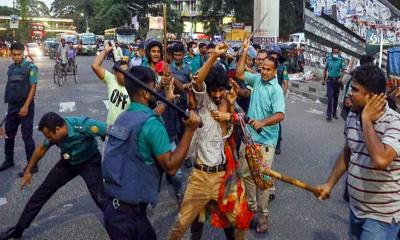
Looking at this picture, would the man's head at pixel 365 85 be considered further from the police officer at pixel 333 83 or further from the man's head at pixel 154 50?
the police officer at pixel 333 83

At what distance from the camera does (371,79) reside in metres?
2.75

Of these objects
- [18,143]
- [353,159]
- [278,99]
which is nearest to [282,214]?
[278,99]

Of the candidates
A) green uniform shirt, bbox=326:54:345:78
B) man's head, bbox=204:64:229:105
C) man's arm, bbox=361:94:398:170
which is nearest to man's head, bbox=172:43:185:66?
man's head, bbox=204:64:229:105

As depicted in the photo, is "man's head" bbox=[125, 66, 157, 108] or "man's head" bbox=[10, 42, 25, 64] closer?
"man's head" bbox=[125, 66, 157, 108]

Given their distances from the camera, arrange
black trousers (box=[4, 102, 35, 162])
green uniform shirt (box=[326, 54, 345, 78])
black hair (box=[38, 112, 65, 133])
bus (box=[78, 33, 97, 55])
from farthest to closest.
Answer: bus (box=[78, 33, 97, 55]) → green uniform shirt (box=[326, 54, 345, 78]) → black trousers (box=[4, 102, 35, 162]) → black hair (box=[38, 112, 65, 133])

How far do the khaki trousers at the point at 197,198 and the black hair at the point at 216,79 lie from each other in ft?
2.18

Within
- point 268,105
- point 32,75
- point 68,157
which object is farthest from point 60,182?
point 32,75

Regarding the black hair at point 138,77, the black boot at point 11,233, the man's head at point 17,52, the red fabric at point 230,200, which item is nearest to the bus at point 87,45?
the man's head at point 17,52

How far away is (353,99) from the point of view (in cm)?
284

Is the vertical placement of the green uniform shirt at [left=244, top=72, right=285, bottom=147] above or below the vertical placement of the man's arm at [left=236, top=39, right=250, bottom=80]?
below

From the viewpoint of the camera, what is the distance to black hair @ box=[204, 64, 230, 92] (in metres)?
3.63

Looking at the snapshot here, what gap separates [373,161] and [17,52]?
536cm

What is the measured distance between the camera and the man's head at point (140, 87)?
281cm

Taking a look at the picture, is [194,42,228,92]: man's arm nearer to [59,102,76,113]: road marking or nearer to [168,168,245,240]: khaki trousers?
[168,168,245,240]: khaki trousers
